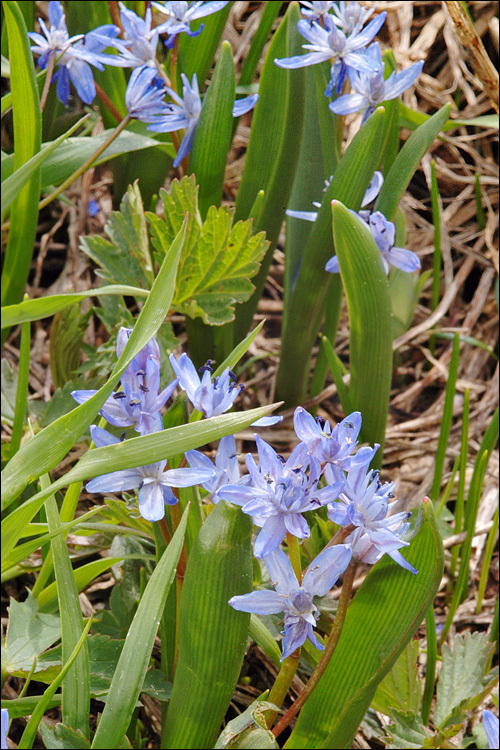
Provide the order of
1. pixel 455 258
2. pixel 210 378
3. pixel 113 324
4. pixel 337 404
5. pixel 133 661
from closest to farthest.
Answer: pixel 133 661 → pixel 210 378 → pixel 113 324 → pixel 337 404 → pixel 455 258

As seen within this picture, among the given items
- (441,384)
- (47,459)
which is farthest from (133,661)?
(441,384)

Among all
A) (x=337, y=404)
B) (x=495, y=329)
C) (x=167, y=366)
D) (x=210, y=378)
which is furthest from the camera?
(x=495, y=329)

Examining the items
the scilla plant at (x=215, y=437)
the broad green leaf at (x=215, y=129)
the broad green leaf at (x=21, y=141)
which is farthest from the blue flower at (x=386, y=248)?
the broad green leaf at (x=21, y=141)

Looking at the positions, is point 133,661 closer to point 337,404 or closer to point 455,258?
point 337,404

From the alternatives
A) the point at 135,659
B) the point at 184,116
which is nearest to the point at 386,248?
the point at 184,116

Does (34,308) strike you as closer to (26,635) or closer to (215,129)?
(26,635)

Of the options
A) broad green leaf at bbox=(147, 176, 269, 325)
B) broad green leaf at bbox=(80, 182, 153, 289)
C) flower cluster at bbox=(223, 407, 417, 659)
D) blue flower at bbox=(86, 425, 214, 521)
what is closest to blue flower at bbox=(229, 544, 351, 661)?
flower cluster at bbox=(223, 407, 417, 659)

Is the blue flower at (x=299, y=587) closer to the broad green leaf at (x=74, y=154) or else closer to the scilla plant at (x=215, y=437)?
the scilla plant at (x=215, y=437)
